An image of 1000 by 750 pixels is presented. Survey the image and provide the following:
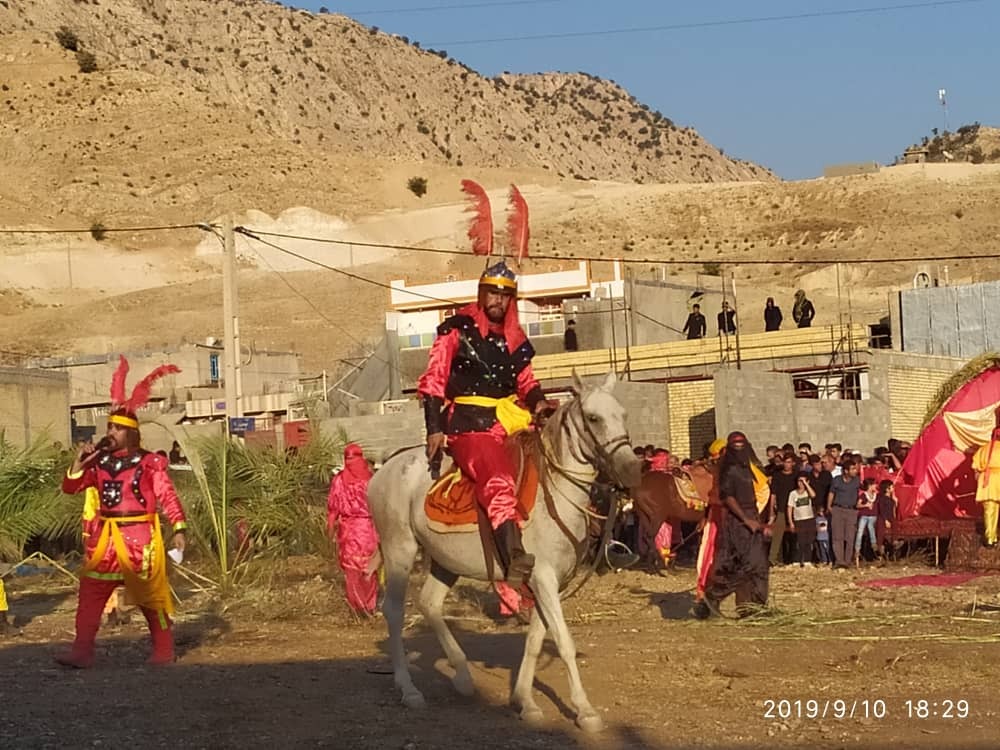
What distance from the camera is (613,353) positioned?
36000 mm

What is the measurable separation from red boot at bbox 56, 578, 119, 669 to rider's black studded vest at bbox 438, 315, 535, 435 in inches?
135

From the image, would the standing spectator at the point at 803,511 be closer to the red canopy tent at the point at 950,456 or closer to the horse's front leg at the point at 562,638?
the red canopy tent at the point at 950,456

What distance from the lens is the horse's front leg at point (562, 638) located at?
877cm

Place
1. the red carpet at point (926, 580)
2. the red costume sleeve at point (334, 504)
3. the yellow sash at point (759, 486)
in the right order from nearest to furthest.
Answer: the yellow sash at point (759, 486) < the red costume sleeve at point (334, 504) < the red carpet at point (926, 580)

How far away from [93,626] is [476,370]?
12.8 ft

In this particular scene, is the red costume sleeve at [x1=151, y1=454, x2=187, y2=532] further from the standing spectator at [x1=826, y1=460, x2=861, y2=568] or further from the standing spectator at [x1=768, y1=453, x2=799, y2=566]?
the standing spectator at [x1=826, y1=460, x2=861, y2=568]

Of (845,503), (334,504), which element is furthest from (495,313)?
(845,503)

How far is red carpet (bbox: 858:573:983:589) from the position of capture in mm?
17312

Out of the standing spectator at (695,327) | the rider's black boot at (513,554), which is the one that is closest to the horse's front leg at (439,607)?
the rider's black boot at (513,554)

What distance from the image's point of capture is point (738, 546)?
47.9 feet

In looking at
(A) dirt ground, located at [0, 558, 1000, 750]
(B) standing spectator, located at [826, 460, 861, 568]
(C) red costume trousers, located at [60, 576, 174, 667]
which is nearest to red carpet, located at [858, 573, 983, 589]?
(A) dirt ground, located at [0, 558, 1000, 750]

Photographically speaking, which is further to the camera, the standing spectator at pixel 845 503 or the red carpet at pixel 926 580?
the standing spectator at pixel 845 503

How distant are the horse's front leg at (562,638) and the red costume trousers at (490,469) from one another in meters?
0.40

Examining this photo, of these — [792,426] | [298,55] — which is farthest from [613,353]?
[298,55]
